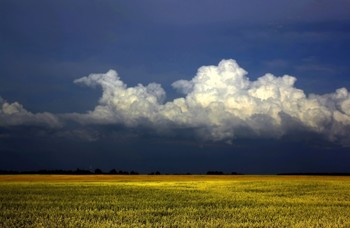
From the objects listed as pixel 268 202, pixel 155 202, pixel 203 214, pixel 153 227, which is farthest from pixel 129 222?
pixel 268 202

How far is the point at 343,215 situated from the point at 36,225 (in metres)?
18.3

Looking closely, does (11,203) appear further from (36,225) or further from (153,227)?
(153,227)

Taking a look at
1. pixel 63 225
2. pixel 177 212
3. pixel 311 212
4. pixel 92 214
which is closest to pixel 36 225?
pixel 63 225

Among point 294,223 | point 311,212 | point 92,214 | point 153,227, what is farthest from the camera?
point 311,212

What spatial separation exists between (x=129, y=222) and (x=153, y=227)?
2.28 meters

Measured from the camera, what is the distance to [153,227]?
22.8 meters

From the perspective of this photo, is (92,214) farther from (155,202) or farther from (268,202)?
(268,202)

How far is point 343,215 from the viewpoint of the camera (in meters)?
28.9

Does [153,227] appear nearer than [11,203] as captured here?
Yes

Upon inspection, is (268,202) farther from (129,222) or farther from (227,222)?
(129,222)

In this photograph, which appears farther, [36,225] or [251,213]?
[251,213]

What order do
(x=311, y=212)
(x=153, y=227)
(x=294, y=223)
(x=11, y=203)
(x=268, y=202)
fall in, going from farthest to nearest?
(x=268, y=202)
(x=11, y=203)
(x=311, y=212)
(x=294, y=223)
(x=153, y=227)

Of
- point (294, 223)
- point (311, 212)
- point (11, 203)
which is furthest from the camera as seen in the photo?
point (11, 203)

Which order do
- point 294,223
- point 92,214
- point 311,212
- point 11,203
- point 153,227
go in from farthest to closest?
point 11,203
point 311,212
point 92,214
point 294,223
point 153,227
